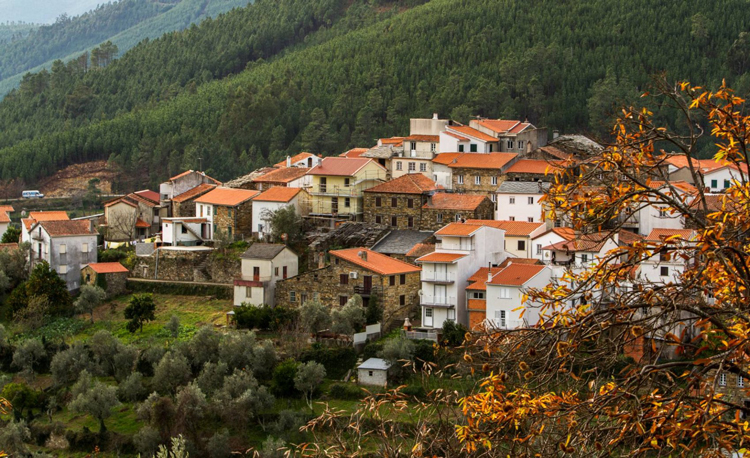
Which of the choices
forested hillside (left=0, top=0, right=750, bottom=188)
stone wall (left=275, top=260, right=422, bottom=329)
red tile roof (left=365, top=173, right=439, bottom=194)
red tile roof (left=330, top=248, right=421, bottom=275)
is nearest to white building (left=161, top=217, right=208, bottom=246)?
red tile roof (left=365, top=173, right=439, bottom=194)

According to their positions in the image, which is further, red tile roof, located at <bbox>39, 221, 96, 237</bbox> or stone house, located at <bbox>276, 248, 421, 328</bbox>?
red tile roof, located at <bbox>39, 221, 96, 237</bbox>

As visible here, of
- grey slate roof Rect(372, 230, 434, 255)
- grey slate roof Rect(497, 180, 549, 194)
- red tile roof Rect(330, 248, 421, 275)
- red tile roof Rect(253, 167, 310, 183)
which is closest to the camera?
red tile roof Rect(330, 248, 421, 275)

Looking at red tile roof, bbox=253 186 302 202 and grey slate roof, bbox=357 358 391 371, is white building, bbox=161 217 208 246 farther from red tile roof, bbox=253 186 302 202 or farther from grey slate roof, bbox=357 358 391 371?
grey slate roof, bbox=357 358 391 371

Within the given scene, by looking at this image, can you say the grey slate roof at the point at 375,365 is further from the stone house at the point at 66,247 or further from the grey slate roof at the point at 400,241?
the stone house at the point at 66,247

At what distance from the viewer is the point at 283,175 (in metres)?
56.6

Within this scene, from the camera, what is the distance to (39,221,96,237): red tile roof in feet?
167

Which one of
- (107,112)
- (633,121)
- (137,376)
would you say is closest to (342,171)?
(137,376)

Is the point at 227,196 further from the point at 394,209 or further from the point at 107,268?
the point at 394,209

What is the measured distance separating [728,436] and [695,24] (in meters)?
82.1

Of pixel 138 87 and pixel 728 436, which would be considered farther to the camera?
pixel 138 87

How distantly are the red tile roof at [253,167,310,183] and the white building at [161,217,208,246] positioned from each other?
4.41 m

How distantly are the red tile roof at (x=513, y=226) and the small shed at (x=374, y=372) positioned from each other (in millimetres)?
8018

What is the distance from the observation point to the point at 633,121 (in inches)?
404

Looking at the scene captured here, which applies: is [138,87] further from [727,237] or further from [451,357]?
[727,237]
